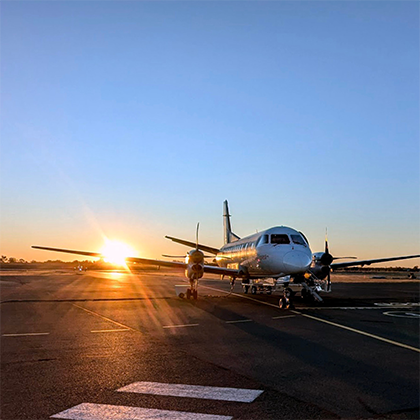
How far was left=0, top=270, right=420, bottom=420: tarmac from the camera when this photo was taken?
16.7ft

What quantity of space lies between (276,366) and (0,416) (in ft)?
14.3

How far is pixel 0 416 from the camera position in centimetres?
479

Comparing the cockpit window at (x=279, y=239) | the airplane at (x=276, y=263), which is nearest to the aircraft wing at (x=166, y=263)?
the airplane at (x=276, y=263)

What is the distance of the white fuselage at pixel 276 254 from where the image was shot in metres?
18.9

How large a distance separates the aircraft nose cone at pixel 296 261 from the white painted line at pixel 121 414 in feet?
46.9

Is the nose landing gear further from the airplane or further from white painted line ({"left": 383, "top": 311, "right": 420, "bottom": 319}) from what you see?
white painted line ({"left": 383, "top": 311, "right": 420, "bottom": 319})

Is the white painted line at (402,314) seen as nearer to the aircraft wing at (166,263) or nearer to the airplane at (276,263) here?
the airplane at (276,263)

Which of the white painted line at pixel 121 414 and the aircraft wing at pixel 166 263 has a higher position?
the aircraft wing at pixel 166 263

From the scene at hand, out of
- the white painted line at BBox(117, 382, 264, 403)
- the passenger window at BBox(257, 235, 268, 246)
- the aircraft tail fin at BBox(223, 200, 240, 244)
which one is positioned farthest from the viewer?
the aircraft tail fin at BBox(223, 200, 240, 244)

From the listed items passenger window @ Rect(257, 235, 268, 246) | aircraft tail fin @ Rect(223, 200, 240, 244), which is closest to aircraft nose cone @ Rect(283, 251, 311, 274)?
passenger window @ Rect(257, 235, 268, 246)

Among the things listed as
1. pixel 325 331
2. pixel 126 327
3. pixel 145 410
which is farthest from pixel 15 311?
pixel 145 410

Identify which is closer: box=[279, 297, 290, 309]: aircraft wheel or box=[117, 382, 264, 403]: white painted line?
box=[117, 382, 264, 403]: white painted line

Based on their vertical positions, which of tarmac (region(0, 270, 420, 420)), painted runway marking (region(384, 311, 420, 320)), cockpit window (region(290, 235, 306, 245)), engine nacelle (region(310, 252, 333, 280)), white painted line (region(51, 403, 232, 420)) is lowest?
painted runway marking (region(384, 311, 420, 320))

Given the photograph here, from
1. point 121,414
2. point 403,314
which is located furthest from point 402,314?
point 121,414
